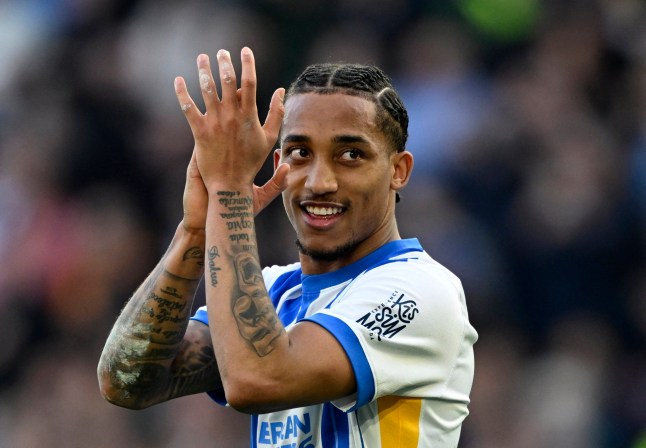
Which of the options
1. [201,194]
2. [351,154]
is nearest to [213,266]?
[201,194]

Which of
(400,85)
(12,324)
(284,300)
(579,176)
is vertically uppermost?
(400,85)

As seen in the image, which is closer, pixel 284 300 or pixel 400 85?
pixel 284 300

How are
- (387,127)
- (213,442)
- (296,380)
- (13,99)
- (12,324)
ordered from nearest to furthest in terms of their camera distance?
(296,380) → (387,127) → (213,442) → (12,324) → (13,99)

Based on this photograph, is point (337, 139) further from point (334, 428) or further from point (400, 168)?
point (334, 428)

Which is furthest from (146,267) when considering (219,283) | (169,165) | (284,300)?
(219,283)

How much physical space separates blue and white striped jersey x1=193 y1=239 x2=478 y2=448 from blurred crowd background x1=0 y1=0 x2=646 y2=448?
12.7 feet

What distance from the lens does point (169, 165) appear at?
8328mm

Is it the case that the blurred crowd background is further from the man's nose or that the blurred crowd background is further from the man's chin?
the man's nose

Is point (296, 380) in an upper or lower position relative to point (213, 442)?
upper

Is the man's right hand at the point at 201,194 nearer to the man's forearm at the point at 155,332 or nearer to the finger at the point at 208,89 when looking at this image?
the man's forearm at the point at 155,332

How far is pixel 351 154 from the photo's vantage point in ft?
12.4

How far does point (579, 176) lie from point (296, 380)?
516 centimetres

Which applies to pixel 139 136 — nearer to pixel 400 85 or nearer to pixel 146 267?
pixel 146 267

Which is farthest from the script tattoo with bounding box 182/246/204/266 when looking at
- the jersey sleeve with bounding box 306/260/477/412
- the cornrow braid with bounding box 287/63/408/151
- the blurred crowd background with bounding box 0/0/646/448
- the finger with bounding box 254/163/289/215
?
the blurred crowd background with bounding box 0/0/646/448
